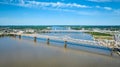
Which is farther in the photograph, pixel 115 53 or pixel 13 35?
pixel 13 35

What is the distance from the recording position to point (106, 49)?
2162 centimetres

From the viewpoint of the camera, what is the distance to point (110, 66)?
13070 mm

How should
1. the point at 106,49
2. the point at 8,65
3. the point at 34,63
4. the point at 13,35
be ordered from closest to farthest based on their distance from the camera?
the point at 8,65, the point at 34,63, the point at 106,49, the point at 13,35

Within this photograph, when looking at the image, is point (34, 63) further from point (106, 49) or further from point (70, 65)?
point (106, 49)

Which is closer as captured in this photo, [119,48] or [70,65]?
[70,65]

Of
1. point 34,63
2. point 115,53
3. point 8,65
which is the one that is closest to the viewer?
point 8,65

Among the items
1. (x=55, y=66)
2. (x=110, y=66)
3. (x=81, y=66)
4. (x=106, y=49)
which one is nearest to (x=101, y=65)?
(x=110, y=66)

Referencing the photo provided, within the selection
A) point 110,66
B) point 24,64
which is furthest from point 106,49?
point 24,64

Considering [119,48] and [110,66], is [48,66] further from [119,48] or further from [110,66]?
[119,48]

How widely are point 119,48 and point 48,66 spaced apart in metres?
9.61

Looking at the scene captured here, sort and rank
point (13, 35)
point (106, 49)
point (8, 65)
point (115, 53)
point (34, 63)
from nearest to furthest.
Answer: point (8, 65) → point (34, 63) → point (115, 53) → point (106, 49) → point (13, 35)

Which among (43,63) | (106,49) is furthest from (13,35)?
(43,63)

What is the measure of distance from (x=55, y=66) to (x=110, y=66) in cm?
391

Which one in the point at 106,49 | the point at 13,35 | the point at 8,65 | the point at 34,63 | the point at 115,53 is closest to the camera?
the point at 8,65
